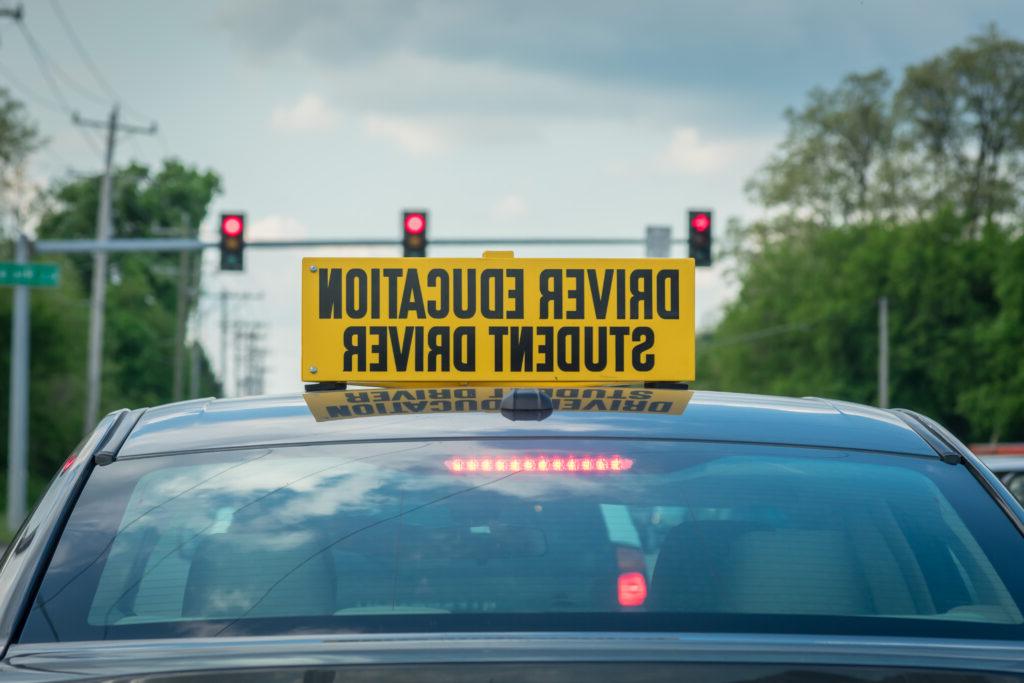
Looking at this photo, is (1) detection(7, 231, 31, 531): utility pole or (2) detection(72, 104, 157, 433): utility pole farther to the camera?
(2) detection(72, 104, 157, 433): utility pole

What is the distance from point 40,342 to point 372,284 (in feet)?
156

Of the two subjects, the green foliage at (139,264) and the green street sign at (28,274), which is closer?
the green street sign at (28,274)

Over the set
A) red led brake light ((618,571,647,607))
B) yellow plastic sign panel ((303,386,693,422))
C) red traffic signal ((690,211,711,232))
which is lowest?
red led brake light ((618,571,647,607))

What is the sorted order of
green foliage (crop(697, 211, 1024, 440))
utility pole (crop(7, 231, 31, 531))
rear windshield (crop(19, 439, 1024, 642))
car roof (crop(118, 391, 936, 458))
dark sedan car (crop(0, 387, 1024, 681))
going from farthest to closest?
green foliage (crop(697, 211, 1024, 440))
utility pole (crop(7, 231, 31, 531))
car roof (crop(118, 391, 936, 458))
rear windshield (crop(19, 439, 1024, 642))
dark sedan car (crop(0, 387, 1024, 681))

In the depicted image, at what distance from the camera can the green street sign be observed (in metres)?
25.0

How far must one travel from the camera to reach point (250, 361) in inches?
4520

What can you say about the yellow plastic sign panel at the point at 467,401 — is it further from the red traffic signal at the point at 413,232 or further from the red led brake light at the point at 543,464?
the red traffic signal at the point at 413,232

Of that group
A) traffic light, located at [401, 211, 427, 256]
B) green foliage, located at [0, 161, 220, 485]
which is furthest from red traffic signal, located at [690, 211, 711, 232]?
green foliage, located at [0, 161, 220, 485]

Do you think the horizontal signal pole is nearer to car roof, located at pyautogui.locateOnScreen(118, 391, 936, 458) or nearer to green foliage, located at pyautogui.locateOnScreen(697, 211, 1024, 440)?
car roof, located at pyautogui.locateOnScreen(118, 391, 936, 458)

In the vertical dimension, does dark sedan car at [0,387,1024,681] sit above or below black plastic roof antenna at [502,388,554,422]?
below

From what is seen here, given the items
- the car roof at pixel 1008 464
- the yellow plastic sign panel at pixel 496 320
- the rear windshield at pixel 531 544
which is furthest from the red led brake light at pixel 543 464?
the car roof at pixel 1008 464

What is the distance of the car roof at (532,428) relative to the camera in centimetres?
294

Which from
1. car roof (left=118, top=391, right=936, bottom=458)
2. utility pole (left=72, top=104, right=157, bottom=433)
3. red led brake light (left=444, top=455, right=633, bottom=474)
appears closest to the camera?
red led brake light (left=444, top=455, right=633, bottom=474)

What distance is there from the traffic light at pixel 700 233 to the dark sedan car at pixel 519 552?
22835 millimetres
